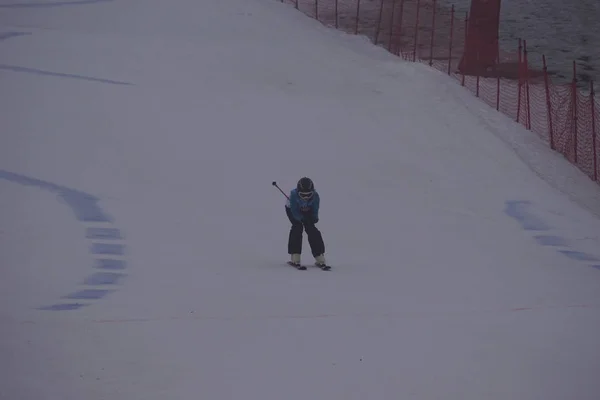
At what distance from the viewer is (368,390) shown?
912 cm

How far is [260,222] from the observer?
16.5 metres

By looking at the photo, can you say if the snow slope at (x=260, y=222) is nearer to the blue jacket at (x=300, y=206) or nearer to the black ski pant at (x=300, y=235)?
the black ski pant at (x=300, y=235)

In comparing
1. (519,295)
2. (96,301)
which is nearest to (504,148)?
(519,295)

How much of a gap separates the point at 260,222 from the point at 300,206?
297cm

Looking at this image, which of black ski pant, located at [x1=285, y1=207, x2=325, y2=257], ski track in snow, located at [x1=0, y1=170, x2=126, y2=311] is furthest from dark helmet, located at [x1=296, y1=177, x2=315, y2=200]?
ski track in snow, located at [x1=0, y1=170, x2=126, y2=311]

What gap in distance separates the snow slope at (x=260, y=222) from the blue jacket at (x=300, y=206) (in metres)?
0.70

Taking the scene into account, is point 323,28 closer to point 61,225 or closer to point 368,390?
point 61,225

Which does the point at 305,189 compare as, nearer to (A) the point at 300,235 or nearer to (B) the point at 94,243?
(A) the point at 300,235

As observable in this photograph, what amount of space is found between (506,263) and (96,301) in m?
6.42

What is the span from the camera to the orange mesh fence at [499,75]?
2191cm

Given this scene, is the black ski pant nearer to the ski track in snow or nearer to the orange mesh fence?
the ski track in snow

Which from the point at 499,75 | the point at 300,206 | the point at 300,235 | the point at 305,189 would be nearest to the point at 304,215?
the point at 300,206

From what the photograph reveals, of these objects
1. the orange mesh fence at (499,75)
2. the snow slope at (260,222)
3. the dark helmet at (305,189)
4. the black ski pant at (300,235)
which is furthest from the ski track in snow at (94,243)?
the orange mesh fence at (499,75)

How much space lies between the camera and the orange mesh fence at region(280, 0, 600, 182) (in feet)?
71.9
